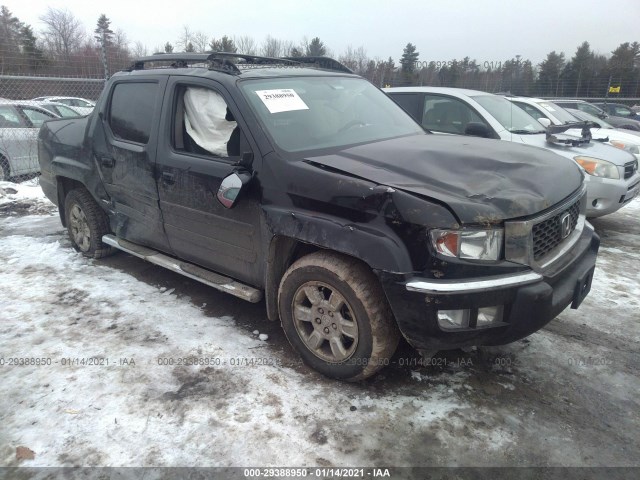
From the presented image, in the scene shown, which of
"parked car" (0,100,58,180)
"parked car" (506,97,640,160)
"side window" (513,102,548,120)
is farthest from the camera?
"parked car" (0,100,58,180)

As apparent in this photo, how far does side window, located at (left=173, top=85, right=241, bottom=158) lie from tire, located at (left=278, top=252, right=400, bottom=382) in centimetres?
104

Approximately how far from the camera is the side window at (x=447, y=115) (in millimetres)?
6242

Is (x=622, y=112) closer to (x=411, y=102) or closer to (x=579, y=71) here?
(x=579, y=71)

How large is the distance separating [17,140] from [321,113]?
25.6 feet

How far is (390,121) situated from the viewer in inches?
153

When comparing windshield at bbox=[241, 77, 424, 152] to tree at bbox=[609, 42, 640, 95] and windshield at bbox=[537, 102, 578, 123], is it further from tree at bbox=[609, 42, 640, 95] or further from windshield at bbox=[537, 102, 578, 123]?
tree at bbox=[609, 42, 640, 95]

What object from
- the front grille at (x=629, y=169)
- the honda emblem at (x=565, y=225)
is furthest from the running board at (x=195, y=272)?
the front grille at (x=629, y=169)

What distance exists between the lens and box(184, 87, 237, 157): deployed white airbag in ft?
10.9

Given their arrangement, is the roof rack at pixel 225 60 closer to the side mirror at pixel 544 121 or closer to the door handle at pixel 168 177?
the door handle at pixel 168 177

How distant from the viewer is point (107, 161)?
14.0 feet

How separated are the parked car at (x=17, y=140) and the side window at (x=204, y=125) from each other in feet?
22.3

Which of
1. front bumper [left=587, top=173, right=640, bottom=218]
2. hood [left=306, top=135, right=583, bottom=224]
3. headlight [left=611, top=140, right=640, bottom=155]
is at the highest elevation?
hood [left=306, top=135, right=583, bottom=224]

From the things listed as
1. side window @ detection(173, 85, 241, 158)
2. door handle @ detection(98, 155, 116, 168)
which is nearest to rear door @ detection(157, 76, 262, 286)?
side window @ detection(173, 85, 241, 158)

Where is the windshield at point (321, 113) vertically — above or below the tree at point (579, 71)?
below
